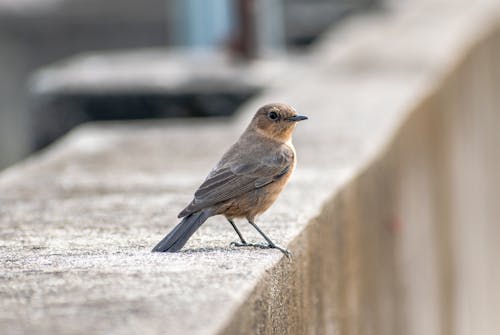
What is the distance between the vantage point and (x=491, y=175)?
10539 millimetres

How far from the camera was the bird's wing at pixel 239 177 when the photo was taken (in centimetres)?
464

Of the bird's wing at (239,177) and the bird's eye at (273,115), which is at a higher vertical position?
the bird's eye at (273,115)

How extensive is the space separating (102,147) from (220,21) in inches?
210

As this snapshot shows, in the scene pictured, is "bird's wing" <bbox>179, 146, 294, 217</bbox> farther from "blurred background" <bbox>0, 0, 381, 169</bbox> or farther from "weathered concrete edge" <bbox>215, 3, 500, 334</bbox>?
"blurred background" <bbox>0, 0, 381, 169</bbox>

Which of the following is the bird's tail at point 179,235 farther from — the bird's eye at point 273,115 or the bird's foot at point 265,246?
the bird's eye at point 273,115

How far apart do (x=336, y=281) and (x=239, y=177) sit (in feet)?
2.26

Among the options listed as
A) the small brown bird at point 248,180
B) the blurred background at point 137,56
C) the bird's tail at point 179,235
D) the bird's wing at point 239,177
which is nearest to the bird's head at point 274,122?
the small brown bird at point 248,180

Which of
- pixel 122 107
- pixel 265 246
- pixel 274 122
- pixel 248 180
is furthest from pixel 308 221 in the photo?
pixel 122 107

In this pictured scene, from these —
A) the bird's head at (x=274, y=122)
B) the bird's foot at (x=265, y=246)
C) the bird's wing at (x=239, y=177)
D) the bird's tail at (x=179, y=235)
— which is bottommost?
the bird's foot at (x=265, y=246)

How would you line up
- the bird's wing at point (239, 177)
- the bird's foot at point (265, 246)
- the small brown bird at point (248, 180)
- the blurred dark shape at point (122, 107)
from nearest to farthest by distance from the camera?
the bird's foot at point (265, 246) < the small brown bird at point (248, 180) < the bird's wing at point (239, 177) < the blurred dark shape at point (122, 107)

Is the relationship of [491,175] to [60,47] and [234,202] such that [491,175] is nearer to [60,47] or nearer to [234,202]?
[234,202]

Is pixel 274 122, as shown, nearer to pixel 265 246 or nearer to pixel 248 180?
pixel 248 180

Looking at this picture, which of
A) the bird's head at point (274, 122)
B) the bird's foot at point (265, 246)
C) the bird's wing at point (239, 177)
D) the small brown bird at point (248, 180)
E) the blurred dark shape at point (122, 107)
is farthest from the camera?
the blurred dark shape at point (122, 107)

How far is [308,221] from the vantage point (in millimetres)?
4754
